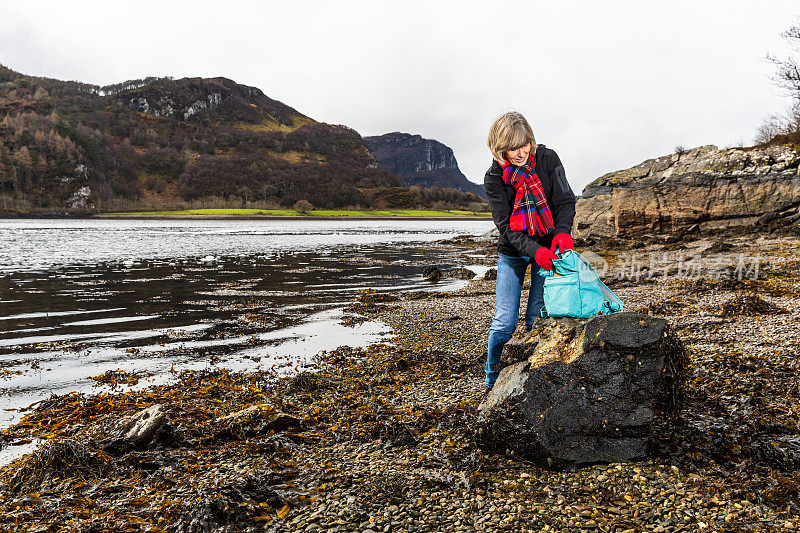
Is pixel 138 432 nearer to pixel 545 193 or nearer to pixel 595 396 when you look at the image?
pixel 595 396

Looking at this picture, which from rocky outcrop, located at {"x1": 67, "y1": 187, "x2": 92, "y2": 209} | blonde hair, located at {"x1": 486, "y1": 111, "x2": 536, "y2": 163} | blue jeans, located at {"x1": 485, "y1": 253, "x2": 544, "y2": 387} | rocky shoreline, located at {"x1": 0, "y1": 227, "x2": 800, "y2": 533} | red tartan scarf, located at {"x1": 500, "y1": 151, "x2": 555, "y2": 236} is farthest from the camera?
rocky outcrop, located at {"x1": 67, "y1": 187, "x2": 92, "y2": 209}

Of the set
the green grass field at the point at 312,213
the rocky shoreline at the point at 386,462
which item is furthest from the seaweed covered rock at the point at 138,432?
the green grass field at the point at 312,213

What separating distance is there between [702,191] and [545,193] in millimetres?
23379

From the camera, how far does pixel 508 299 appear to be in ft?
18.5

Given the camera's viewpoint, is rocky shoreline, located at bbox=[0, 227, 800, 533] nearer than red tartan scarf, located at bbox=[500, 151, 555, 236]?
Yes

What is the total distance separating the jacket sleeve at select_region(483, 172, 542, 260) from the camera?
516 cm

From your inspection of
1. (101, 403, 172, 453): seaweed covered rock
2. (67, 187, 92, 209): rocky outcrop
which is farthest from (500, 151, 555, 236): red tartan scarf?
(67, 187, 92, 209): rocky outcrop

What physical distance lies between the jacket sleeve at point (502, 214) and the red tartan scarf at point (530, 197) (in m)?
0.11

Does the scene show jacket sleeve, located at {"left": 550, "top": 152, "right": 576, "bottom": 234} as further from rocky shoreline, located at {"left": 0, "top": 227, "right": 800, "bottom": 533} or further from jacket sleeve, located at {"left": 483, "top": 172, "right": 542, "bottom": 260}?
rocky shoreline, located at {"left": 0, "top": 227, "right": 800, "bottom": 533}

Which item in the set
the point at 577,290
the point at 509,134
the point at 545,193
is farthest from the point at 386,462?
the point at 509,134

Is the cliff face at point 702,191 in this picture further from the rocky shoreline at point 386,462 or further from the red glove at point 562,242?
the red glove at point 562,242

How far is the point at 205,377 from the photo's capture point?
27.0 ft

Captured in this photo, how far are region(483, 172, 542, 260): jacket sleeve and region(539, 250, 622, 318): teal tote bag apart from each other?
0.43 m

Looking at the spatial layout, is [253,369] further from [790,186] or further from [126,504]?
[790,186]
